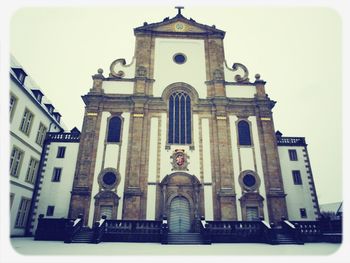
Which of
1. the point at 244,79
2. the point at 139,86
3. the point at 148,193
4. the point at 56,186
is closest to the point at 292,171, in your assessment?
the point at 244,79

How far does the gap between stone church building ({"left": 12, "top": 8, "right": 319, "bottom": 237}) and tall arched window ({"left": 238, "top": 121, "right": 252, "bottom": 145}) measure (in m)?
0.08

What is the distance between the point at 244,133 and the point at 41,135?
667 inches

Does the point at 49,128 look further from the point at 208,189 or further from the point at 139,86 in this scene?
the point at 208,189

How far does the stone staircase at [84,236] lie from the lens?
49.6 ft

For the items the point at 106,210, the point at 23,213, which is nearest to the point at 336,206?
A: the point at 106,210

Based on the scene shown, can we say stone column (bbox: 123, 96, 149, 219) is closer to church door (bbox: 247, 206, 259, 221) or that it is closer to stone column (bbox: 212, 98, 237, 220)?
stone column (bbox: 212, 98, 237, 220)

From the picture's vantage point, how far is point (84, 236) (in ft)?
52.1

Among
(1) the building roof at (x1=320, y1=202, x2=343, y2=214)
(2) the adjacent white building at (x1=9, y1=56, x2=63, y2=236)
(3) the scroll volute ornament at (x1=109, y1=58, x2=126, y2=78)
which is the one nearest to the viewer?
(1) the building roof at (x1=320, y1=202, x2=343, y2=214)

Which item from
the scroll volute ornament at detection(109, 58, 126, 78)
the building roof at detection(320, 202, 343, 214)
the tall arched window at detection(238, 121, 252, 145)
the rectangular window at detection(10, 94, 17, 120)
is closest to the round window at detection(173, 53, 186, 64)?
the scroll volute ornament at detection(109, 58, 126, 78)

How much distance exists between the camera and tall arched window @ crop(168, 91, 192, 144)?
21125mm

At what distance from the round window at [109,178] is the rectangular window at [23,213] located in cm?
619

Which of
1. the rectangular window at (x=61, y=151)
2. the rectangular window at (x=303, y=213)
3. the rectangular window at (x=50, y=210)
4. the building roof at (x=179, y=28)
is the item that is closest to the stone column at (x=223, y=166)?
the rectangular window at (x=303, y=213)

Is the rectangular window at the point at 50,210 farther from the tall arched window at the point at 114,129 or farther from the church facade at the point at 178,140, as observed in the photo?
the tall arched window at the point at 114,129

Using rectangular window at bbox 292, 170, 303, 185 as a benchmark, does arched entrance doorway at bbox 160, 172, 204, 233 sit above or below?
below
